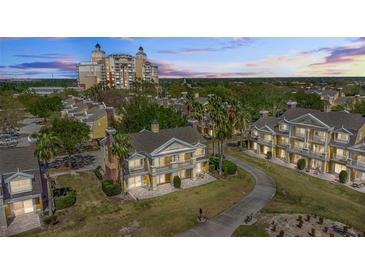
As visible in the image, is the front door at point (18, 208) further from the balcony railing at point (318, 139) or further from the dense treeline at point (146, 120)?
the balcony railing at point (318, 139)

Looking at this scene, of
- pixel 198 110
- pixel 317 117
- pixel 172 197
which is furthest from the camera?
pixel 198 110

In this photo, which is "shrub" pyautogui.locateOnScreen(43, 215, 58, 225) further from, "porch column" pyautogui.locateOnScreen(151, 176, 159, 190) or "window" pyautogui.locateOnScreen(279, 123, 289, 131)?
"window" pyautogui.locateOnScreen(279, 123, 289, 131)

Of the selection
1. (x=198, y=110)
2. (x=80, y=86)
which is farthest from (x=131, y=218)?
(x=80, y=86)

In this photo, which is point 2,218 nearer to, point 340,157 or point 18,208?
point 18,208

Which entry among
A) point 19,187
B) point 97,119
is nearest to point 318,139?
point 19,187

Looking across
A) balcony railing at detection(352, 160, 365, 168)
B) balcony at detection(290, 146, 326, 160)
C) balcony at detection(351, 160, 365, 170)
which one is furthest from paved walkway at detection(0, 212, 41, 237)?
balcony railing at detection(352, 160, 365, 168)

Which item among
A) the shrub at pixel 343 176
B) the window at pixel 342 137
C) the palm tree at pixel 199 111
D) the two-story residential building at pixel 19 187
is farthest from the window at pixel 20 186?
the window at pixel 342 137

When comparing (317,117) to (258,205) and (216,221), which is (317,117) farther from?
(216,221)
